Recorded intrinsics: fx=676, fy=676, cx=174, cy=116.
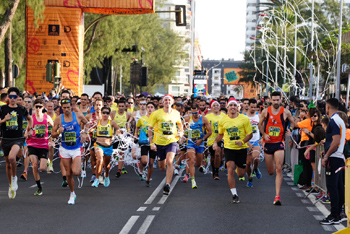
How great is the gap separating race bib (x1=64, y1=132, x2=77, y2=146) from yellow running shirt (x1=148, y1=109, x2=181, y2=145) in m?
1.89

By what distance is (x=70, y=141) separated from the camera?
1209cm

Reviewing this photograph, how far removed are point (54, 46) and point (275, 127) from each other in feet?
76.4

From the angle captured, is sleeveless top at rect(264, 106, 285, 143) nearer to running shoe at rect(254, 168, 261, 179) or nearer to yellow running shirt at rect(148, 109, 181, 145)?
yellow running shirt at rect(148, 109, 181, 145)

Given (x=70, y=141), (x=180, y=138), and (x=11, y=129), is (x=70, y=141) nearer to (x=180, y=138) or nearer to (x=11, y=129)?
(x=11, y=129)

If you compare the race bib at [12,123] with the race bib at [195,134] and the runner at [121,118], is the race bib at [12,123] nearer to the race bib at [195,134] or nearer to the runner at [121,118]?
the race bib at [195,134]

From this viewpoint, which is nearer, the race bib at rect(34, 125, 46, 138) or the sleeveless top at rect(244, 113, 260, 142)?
the race bib at rect(34, 125, 46, 138)

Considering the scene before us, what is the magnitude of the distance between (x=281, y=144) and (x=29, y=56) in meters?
23.9

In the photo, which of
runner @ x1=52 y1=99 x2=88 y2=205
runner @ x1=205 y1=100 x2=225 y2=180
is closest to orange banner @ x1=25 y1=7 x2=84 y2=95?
runner @ x1=205 y1=100 x2=225 y2=180

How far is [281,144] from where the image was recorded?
40.1 feet

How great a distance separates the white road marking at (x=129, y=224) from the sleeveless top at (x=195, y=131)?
495 centimetres

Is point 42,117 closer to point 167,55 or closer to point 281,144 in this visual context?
point 281,144

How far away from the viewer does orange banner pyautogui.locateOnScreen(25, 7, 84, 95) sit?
33.8 metres

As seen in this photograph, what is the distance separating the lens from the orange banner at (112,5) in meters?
32.8

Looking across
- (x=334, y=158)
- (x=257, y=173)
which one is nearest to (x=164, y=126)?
(x=257, y=173)
